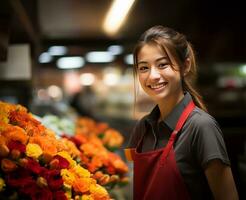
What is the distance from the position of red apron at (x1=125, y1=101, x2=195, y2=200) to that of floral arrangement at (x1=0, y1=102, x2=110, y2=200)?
0.16m

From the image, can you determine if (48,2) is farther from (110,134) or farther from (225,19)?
(225,19)

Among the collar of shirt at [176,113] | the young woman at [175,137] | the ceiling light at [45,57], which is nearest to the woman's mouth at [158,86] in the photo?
the young woman at [175,137]

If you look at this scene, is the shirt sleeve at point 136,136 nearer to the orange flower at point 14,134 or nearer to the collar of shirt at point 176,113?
the collar of shirt at point 176,113

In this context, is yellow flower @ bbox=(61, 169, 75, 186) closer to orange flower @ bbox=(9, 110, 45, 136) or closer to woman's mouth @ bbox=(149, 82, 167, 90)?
orange flower @ bbox=(9, 110, 45, 136)

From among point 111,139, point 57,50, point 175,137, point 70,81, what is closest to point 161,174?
point 175,137

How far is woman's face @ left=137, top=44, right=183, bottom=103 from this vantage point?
63.5 inches

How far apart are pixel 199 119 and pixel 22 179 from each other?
65 cm

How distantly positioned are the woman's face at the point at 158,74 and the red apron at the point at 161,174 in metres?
0.10

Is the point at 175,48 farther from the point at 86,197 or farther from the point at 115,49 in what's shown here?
the point at 115,49

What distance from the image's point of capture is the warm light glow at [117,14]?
2663 millimetres

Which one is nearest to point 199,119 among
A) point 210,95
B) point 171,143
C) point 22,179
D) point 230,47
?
point 171,143

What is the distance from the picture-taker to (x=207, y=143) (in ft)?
4.88

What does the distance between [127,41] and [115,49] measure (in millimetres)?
646

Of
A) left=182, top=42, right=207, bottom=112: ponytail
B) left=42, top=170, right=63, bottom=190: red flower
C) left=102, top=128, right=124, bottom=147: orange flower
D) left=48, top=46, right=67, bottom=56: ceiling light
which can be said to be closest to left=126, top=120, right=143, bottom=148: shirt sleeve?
left=182, top=42, right=207, bottom=112: ponytail
